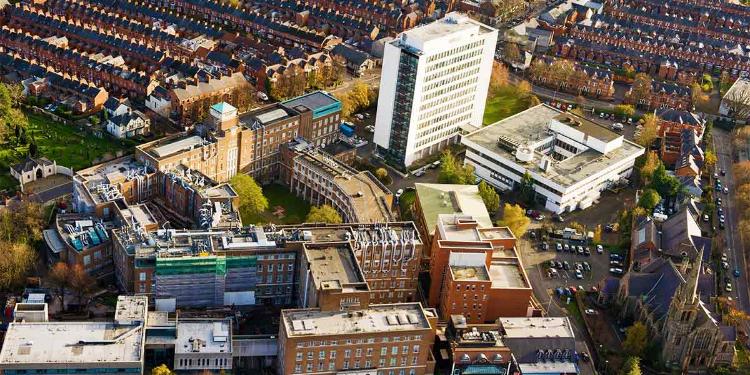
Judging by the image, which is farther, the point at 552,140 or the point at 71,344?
the point at 552,140

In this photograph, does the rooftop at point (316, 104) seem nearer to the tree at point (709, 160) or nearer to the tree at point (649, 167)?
the tree at point (649, 167)

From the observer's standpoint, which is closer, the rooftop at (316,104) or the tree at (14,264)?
the tree at (14,264)

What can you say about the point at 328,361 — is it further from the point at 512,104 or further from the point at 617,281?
the point at 512,104

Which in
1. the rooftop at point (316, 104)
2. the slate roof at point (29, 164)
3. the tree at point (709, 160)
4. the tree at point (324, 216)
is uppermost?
the rooftop at point (316, 104)

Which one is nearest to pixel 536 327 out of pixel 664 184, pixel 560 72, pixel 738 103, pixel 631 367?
pixel 631 367

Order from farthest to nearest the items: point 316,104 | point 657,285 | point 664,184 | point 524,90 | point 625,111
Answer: point 524,90 → point 625,111 → point 316,104 → point 664,184 → point 657,285

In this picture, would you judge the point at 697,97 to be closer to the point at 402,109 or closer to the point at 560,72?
the point at 560,72

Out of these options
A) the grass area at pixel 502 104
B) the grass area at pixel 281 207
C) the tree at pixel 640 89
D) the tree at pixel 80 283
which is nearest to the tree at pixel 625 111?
the tree at pixel 640 89
